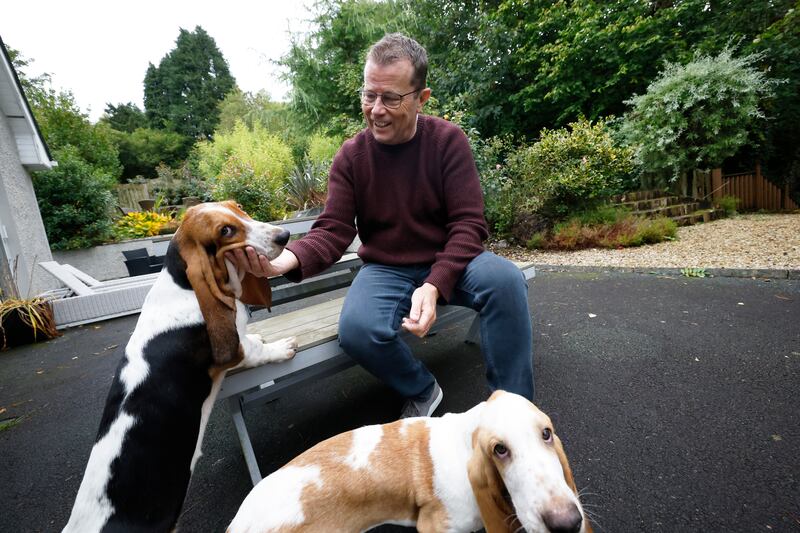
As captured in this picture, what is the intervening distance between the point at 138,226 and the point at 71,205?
1.57 m

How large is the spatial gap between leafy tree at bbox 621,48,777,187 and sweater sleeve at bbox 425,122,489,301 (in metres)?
8.16

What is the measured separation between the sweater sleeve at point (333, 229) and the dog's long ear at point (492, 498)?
127 centimetres

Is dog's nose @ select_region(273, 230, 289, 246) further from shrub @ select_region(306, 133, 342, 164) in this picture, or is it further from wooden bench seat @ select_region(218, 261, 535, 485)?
shrub @ select_region(306, 133, 342, 164)

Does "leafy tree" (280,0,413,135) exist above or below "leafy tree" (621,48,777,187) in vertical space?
above

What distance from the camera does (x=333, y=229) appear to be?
2.15 metres

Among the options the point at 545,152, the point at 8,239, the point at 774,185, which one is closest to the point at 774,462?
the point at 545,152

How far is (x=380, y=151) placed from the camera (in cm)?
220

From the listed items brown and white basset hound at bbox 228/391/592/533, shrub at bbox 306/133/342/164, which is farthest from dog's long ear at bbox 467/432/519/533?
shrub at bbox 306/133/342/164

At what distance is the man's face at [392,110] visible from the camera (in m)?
1.90

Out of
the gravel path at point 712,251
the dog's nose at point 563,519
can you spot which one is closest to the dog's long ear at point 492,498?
the dog's nose at point 563,519

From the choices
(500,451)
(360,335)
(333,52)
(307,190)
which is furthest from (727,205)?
(333,52)

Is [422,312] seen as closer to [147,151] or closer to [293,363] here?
[293,363]

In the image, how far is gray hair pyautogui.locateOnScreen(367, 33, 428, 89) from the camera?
6.23ft

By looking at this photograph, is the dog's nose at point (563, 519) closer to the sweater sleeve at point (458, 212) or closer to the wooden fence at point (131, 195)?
the sweater sleeve at point (458, 212)
